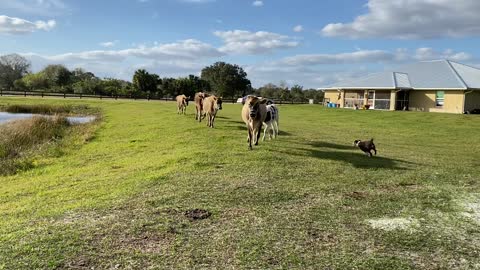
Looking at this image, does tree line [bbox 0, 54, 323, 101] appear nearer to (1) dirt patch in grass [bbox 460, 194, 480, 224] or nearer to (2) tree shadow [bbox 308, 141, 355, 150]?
(2) tree shadow [bbox 308, 141, 355, 150]

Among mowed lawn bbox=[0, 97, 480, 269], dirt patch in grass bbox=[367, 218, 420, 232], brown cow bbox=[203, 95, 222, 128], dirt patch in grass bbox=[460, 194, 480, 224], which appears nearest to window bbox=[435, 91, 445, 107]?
brown cow bbox=[203, 95, 222, 128]

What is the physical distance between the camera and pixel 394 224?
629 centimetres

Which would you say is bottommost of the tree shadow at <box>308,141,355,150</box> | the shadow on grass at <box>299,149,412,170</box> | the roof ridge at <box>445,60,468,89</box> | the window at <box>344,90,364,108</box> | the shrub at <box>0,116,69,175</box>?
the shrub at <box>0,116,69,175</box>

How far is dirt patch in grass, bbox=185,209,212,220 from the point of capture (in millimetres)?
6391

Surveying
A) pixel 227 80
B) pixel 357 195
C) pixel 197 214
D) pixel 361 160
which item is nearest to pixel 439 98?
pixel 361 160

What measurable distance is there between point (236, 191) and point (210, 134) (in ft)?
29.7

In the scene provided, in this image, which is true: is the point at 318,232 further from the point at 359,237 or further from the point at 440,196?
the point at 440,196

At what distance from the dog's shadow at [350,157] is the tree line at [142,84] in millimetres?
56280

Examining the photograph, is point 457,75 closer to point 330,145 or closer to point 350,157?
point 330,145

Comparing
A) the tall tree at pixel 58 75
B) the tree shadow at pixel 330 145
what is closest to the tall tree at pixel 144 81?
the tall tree at pixel 58 75

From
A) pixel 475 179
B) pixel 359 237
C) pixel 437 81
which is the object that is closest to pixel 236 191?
pixel 359 237

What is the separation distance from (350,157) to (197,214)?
6871mm

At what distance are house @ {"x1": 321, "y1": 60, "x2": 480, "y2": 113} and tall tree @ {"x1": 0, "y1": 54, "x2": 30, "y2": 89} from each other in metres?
76.0

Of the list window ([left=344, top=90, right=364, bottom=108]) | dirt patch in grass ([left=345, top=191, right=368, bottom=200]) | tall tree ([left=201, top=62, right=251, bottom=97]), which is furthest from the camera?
tall tree ([left=201, top=62, right=251, bottom=97])
